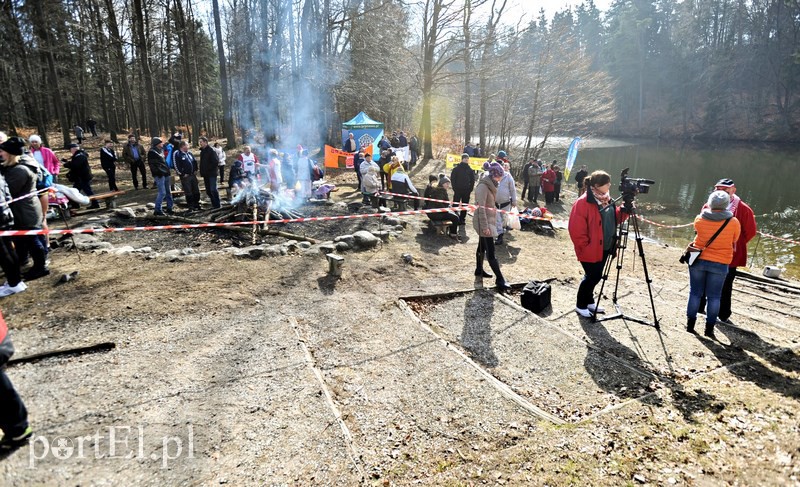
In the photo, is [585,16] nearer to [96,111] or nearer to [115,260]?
[96,111]

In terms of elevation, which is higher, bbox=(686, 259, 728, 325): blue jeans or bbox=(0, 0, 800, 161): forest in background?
→ bbox=(0, 0, 800, 161): forest in background

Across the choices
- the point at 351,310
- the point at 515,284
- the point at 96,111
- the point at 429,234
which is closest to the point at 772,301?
the point at 515,284

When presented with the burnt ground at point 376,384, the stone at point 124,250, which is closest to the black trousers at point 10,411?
the burnt ground at point 376,384

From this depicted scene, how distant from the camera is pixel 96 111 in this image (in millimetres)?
40781

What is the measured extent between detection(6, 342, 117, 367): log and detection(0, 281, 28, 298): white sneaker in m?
2.15

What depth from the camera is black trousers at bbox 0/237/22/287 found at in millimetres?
5786

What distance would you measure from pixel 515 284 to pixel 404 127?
125ft

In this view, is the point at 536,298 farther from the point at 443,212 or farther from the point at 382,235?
the point at 443,212

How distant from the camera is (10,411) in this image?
3.23 meters

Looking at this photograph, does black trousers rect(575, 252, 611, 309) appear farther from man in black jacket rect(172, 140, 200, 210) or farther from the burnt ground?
man in black jacket rect(172, 140, 200, 210)

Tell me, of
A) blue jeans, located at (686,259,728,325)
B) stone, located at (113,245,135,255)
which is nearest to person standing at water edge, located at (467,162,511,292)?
blue jeans, located at (686,259,728,325)

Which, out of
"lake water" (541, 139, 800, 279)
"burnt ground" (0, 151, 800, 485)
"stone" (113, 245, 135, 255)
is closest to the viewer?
"burnt ground" (0, 151, 800, 485)

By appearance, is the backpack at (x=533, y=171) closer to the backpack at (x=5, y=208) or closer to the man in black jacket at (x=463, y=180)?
the man in black jacket at (x=463, y=180)

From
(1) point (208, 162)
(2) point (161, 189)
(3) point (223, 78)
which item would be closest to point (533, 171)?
(1) point (208, 162)
